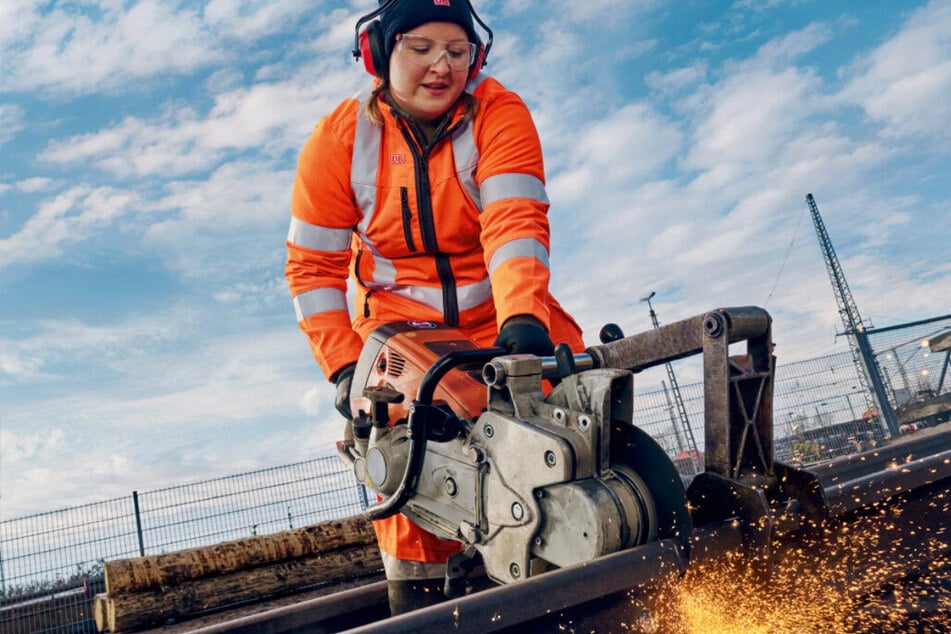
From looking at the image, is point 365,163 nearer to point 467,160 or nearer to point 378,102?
point 378,102

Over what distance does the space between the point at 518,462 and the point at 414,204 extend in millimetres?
1136

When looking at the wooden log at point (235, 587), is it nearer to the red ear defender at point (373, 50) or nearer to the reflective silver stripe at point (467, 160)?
the reflective silver stripe at point (467, 160)

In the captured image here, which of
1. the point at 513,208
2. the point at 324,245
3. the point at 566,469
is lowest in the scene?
the point at 566,469

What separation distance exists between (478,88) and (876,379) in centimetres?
1240

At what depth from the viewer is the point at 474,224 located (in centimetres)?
264

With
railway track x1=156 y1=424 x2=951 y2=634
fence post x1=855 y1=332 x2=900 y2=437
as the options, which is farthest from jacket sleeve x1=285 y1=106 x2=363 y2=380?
fence post x1=855 y1=332 x2=900 y2=437

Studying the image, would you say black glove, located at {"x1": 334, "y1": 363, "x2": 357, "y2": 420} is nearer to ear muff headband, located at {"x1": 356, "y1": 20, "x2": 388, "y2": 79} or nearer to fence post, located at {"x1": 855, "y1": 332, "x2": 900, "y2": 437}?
ear muff headband, located at {"x1": 356, "y1": 20, "x2": 388, "y2": 79}

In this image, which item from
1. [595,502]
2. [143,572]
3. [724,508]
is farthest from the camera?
[143,572]

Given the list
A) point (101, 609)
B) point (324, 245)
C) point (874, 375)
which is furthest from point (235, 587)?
point (874, 375)

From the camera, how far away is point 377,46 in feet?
8.64

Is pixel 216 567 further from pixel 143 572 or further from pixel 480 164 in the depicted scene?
pixel 480 164

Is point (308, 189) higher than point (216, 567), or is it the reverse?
point (308, 189)

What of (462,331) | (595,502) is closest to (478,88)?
(462,331)

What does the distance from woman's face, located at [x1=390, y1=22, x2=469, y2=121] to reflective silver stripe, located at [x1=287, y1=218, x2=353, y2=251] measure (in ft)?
1.84
